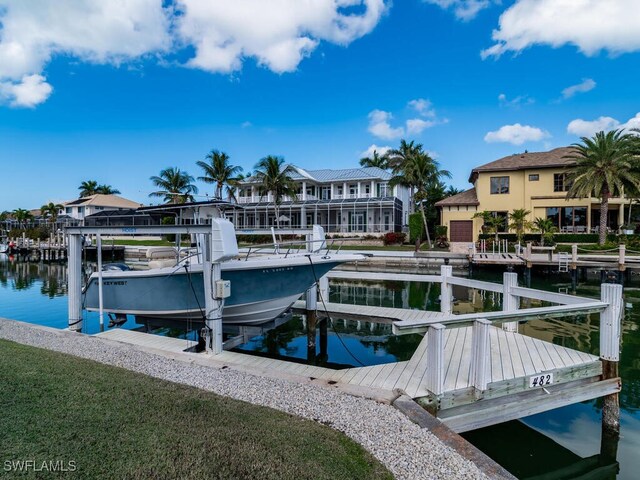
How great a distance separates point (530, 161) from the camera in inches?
1233

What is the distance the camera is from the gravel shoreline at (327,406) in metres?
3.10

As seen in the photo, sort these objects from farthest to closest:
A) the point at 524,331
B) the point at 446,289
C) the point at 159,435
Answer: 1. the point at 524,331
2. the point at 446,289
3. the point at 159,435

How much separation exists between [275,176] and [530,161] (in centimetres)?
2342

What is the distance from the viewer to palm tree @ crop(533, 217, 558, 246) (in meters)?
28.0

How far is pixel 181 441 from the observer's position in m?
3.15

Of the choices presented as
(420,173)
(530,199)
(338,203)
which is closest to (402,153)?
(420,173)

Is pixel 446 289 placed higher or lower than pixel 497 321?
lower

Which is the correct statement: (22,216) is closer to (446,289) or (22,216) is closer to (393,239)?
(393,239)

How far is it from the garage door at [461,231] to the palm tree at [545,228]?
16.4ft

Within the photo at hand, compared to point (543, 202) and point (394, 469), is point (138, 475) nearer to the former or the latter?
point (394, 469)

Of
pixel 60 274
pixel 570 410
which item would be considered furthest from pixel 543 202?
pixel 60 274

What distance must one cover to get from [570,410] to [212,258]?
6.25 metres

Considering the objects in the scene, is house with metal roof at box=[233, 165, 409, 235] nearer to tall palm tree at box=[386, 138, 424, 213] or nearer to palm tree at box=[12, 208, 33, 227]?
tall palm tree at box=[386, 138, 424, 213]

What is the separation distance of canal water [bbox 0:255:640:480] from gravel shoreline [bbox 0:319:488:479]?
2.11 metres
